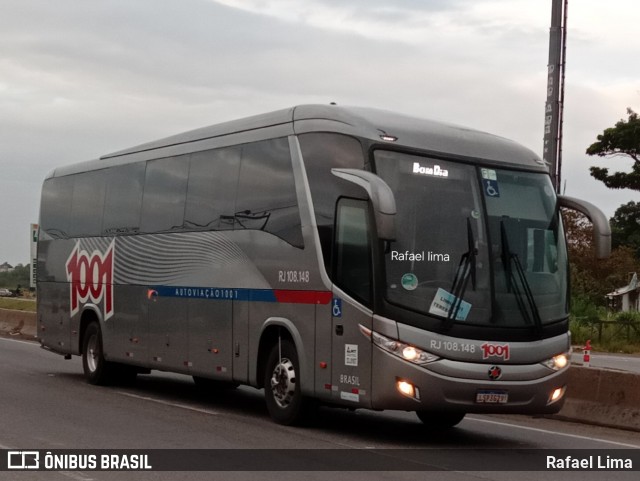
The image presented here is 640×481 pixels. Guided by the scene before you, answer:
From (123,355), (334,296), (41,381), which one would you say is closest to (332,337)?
(334,296)

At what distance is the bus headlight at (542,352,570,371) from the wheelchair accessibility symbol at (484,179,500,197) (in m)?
1.89

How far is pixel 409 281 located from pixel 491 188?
5.00 feet

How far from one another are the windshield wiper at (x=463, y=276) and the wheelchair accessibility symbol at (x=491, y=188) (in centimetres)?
57

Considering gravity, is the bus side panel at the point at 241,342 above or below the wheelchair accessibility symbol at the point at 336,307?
below

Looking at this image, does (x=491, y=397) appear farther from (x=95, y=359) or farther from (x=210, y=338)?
(x=95, y=359)

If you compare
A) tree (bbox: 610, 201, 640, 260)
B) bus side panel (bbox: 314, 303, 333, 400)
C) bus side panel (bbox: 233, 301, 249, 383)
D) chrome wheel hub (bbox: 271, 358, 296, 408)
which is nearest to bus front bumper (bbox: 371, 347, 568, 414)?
bus side panel (bbox: 314, 303, 333, 400)

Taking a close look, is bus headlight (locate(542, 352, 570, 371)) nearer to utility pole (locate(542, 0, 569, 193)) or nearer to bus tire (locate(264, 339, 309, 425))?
bus tire (locate(264, 339, 309, 425))

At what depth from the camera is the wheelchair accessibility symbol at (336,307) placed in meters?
12.8

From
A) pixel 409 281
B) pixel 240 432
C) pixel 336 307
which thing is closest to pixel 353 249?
pixel 336 307

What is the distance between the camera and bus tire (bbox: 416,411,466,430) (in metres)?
14.3

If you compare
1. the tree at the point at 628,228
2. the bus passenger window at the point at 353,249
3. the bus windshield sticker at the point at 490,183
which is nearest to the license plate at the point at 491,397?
the bus passenger window at the point at 353,249

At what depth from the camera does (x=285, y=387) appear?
13.9 meters

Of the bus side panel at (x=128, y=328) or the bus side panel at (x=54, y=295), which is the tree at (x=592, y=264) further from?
the bus side panel at (x=128, y=328)

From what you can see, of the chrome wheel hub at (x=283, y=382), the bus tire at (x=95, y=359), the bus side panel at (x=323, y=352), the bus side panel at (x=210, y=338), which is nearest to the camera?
the bus side panel at (x=323, y=352)
